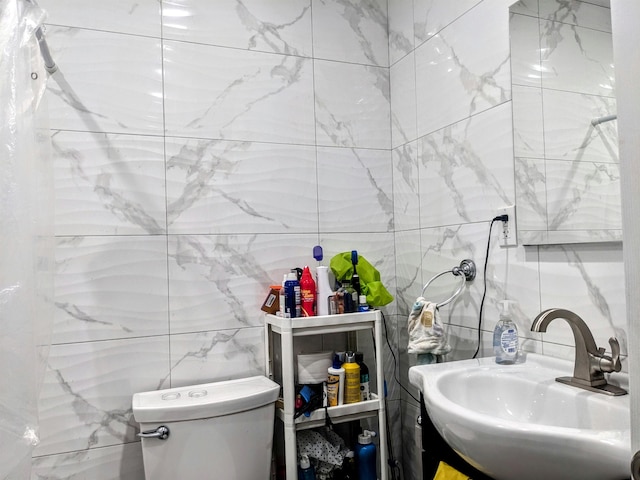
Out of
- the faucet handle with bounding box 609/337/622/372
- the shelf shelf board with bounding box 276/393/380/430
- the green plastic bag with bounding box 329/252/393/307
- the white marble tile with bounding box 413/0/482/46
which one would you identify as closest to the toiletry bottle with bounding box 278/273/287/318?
the green plastic bag with bounding box 329/252/393/307

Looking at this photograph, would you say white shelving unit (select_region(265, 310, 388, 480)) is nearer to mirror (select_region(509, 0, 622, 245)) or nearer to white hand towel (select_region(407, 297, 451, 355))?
white hand towel (select_region(407, 297, 451, 355))

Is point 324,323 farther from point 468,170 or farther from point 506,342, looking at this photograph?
point 468,170

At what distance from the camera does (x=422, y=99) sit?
6.11ft

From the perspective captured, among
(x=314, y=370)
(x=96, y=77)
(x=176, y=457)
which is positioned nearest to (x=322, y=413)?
(x=314, y=370)

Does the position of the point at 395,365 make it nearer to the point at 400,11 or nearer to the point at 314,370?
the point at 314,370

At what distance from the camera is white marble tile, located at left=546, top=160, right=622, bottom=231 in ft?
3.75

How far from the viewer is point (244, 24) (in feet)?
6.02

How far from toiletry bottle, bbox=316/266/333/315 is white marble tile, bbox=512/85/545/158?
76cm

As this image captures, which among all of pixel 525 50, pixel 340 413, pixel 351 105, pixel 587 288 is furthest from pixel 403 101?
pixel 340 413

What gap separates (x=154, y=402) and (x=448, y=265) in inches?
42.8

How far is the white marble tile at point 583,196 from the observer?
1.14 m

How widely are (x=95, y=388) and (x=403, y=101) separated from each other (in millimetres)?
1583

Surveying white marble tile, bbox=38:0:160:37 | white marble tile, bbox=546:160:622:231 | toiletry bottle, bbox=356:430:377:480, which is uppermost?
white marble tile, bbox=38:0:160:37

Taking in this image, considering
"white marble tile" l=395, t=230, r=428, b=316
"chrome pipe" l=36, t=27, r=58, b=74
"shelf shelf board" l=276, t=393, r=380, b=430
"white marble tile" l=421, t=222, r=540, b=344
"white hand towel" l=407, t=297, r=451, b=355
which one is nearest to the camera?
"chrome pipe" l=36, t=27, r=58, b=74
